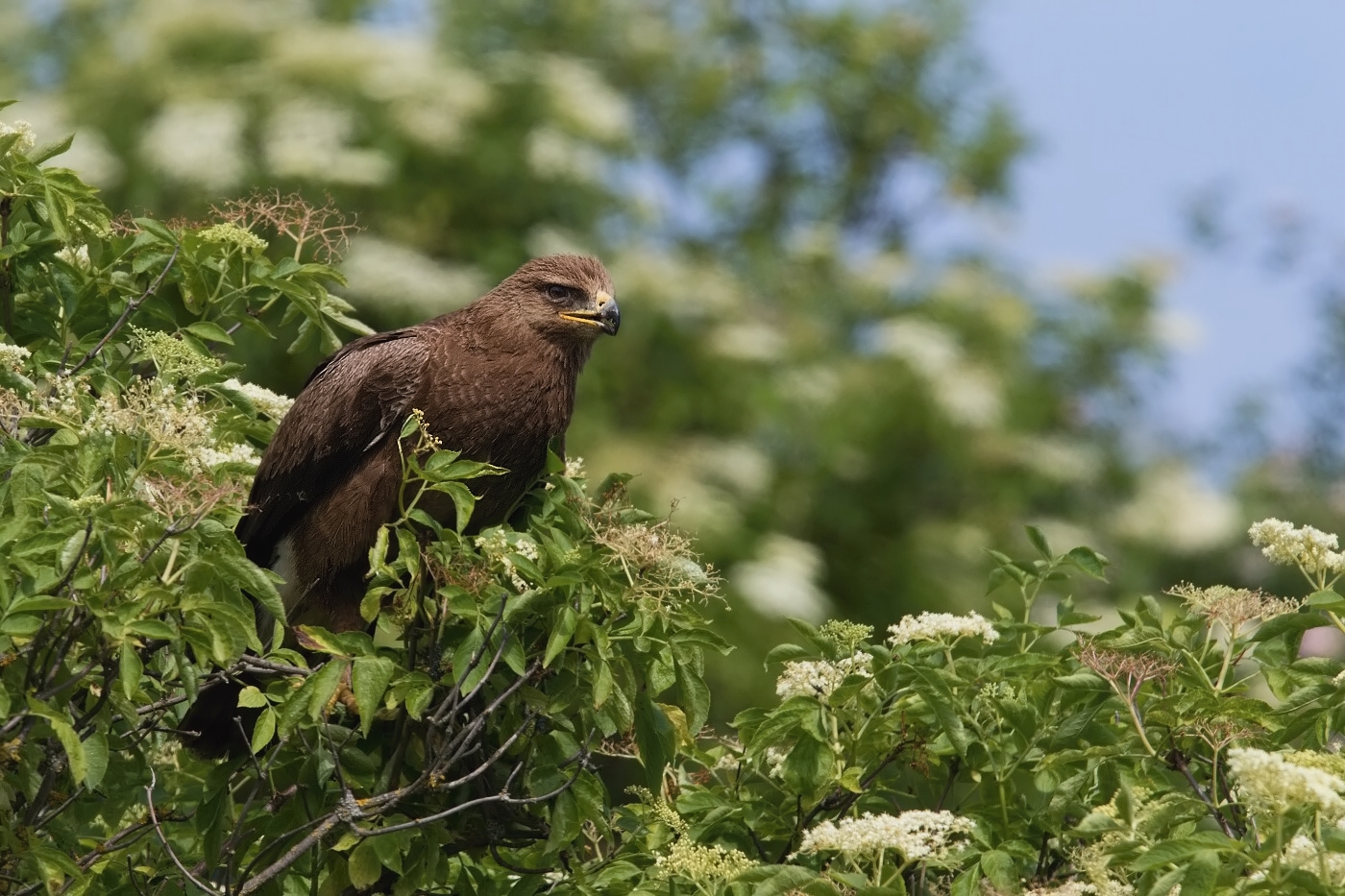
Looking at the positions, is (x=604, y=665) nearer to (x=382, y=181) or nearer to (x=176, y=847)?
(x=176, y=847)

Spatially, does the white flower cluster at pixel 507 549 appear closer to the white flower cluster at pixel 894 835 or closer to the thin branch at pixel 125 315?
the white flower cluster at pixel 894 835

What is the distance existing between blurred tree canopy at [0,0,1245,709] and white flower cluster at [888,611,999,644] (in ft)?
23.2

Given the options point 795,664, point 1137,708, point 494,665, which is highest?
point 1137,708

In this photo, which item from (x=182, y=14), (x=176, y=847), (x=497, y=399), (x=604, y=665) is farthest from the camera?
(x=182, y=14)

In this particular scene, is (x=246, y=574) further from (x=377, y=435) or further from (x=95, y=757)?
(x=377, y=435)

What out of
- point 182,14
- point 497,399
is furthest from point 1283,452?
point 497,399

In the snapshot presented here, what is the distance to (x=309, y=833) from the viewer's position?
3432mm

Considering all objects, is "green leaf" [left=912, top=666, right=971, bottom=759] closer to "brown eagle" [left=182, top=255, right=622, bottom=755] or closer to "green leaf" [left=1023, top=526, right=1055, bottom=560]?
"green leaf" [left=1023, top=526, right=1055, bottom=560]

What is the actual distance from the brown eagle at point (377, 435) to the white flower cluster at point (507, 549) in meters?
0.90

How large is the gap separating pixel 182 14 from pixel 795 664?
10721 mm

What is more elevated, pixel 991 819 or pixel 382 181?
pixel 382 181

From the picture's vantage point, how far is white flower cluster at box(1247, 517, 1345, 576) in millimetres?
3342

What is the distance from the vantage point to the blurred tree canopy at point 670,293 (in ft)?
37.4

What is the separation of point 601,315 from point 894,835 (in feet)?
7.60
